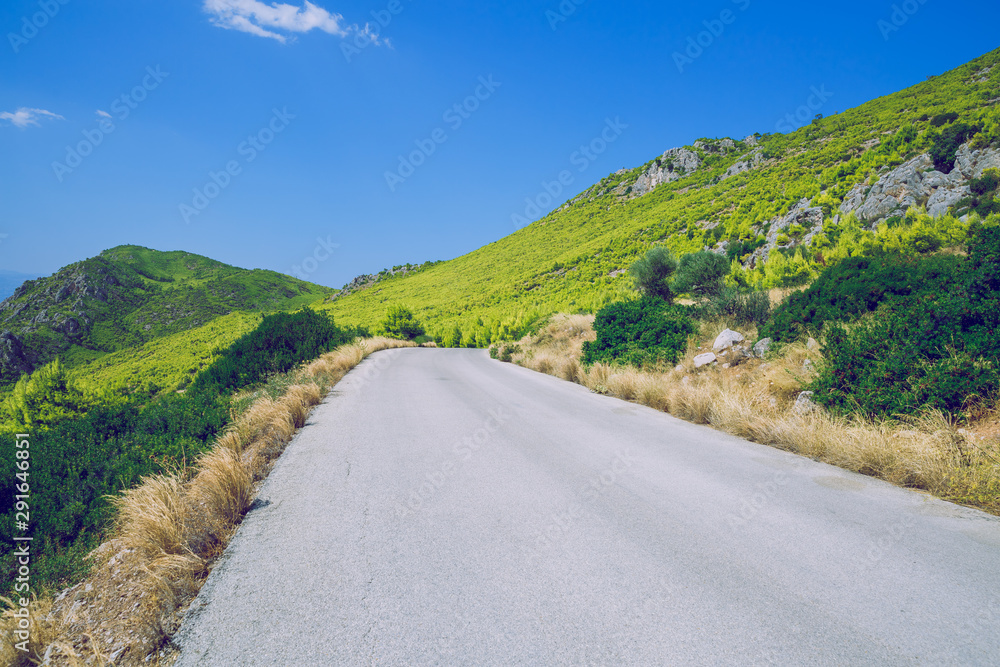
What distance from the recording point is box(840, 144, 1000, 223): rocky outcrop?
14344 mm

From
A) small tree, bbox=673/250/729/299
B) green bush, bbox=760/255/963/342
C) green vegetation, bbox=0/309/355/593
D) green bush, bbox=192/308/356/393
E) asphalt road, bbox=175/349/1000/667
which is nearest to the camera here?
asphalt road, bbox=175/349/1000/667

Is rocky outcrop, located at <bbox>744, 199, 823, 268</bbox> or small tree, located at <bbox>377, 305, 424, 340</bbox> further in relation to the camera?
small tree, located at <bbox>377, 305, 424, 340</bbox>

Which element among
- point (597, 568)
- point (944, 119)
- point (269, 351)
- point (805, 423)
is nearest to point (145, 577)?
point (597, 568)

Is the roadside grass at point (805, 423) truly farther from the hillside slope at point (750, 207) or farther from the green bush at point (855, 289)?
the hillside slope at point (750, 207)

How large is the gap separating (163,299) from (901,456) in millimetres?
122391

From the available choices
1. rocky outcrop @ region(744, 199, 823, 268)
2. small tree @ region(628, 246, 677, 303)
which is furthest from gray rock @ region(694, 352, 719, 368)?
rocky outcrop @ region(744, 199, 823, 268)

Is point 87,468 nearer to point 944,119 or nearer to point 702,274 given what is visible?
point 702,274

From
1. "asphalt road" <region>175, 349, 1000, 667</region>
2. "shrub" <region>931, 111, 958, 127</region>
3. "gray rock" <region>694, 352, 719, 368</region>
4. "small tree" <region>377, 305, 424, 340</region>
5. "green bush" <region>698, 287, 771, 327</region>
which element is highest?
"shrub" <region>931, 111, 958, 127</region>

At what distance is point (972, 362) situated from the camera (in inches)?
180

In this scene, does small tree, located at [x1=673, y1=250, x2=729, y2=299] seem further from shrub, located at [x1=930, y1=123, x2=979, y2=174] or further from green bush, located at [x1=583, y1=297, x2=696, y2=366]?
shrub, located at [x1=930, y1=123, x2=979, y2=174]

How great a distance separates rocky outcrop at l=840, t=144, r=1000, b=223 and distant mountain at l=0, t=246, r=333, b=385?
59953mm

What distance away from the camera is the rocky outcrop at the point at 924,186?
1434cm

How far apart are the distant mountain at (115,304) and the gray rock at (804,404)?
61.1 m

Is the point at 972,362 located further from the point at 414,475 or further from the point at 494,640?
the point at 414,475
